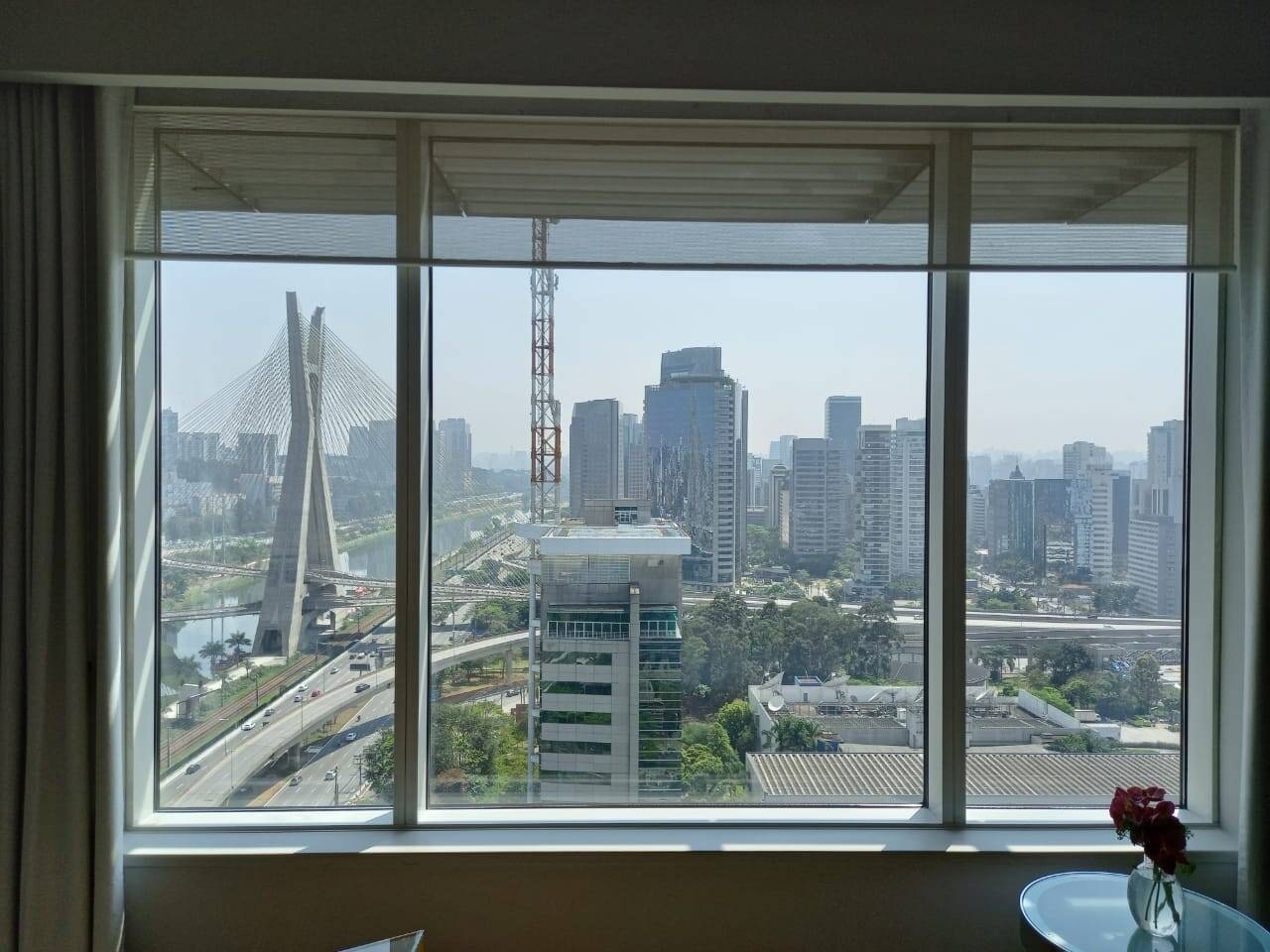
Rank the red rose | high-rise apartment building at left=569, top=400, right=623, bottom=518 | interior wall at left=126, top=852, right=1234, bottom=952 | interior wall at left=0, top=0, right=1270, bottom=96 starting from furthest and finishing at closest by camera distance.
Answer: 1. high-rise apartment building at left=569, top=400, right=623, bottom=518
2. interior wall at left=126, top=852, right=1234, bottom=952
3. interior wall at left=0, top=0, right=1270, bottom=96
4. the red rose

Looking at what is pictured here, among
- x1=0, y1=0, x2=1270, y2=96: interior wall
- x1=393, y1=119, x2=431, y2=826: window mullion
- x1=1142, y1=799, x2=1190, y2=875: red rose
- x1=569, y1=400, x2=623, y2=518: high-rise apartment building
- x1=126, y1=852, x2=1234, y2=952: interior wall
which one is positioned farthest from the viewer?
x1=569, y1=400, x2=623, y2=518: high-rise apartment building

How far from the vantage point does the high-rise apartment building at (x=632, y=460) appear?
7.26 feet

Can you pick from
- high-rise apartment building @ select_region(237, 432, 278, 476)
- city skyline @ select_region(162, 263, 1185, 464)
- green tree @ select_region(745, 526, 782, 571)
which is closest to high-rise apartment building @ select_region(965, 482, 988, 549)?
city skyline @ select_region(162, 263, 1185, 464)

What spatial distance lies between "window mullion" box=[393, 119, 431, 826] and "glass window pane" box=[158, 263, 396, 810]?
2.1 inches

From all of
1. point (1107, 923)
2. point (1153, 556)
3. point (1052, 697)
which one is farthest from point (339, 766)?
point (1153, 556)

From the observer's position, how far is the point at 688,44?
1.95 metres

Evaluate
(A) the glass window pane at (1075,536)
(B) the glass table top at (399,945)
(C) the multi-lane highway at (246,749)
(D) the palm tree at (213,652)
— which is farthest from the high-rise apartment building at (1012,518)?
(D) the palm tree at (213,652)

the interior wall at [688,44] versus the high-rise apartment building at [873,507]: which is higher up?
the interior wall at [688,44]

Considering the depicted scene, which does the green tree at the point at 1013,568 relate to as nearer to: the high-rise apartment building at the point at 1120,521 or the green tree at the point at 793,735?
the high-rise apartment building at the point at 1120,521

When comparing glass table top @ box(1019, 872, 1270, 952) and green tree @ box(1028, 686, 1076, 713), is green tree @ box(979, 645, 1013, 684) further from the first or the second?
glass table top @ box(1019, 872, 1270, 952)

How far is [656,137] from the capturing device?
7.00ft

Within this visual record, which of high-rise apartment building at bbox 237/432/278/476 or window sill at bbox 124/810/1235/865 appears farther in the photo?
high-rise apartment building at bbox 237/432/278/476

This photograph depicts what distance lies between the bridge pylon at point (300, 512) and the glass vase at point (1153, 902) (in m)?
2.17

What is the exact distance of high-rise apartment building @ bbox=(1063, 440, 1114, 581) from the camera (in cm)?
224
